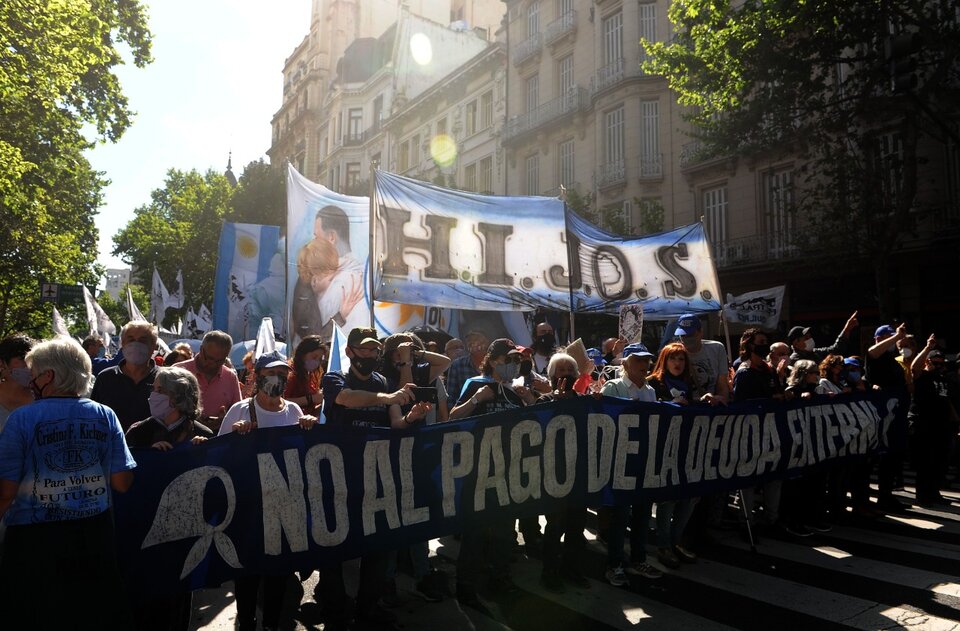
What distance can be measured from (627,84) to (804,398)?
66.8 feet

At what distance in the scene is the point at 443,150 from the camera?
3559cm

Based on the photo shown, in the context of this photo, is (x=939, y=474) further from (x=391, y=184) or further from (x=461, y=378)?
(x=391, y=184)

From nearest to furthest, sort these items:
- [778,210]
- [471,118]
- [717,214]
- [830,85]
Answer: [830,85]
[778,210]
[717,214]
[471,118]

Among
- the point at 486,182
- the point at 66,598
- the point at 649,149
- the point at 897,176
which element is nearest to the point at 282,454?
the point at 66,598

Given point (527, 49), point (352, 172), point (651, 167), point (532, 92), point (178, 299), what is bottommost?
point (178, 299)

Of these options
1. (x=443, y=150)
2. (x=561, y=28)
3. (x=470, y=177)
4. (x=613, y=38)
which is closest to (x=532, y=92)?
(x=561, y=28)

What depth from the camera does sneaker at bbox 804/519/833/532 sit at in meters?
6.47

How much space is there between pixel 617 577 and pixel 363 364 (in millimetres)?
2432

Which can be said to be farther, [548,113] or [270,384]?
[548,113]

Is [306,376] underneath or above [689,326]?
underneath

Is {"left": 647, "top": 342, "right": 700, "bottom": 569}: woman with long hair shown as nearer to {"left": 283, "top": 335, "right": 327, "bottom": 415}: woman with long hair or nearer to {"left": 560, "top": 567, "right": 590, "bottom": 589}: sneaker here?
{"left": 560, "top": 567, "right": 590, "bottom": 589}: sneaker

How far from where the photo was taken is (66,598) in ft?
8.83

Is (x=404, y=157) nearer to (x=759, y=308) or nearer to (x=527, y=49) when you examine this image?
(x=527, y=49)

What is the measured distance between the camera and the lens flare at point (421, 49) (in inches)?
1630
